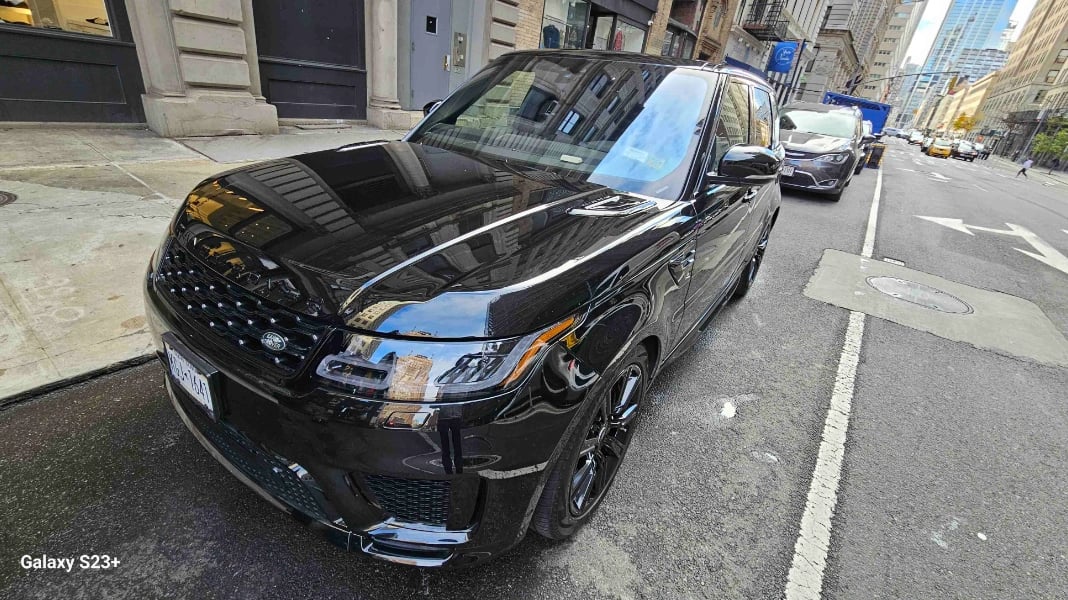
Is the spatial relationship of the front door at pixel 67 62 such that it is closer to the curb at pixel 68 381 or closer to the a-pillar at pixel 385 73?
the a-pillar at pixel 385 73

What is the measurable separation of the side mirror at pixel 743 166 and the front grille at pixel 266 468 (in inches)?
85.6

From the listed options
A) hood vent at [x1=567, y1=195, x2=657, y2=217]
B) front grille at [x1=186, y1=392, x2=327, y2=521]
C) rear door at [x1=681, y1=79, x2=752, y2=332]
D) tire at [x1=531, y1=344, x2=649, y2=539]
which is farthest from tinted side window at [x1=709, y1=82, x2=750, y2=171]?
front grille at [x1=186, y1=392, x2=327, y2=521]

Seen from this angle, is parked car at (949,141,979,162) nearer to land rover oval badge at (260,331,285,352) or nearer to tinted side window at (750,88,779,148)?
tinted side window at (750,88,779,148)

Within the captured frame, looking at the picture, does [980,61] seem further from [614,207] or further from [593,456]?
[593,456]

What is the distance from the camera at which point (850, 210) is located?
30.3 ft

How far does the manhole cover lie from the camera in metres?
4.98

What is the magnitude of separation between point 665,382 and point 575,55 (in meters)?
2.11

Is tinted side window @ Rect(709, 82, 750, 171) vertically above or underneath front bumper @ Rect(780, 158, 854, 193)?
above

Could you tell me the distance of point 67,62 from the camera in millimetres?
6074

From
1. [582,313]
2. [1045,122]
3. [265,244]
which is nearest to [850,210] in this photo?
[582,313]

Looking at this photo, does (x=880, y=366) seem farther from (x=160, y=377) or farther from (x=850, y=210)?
(x=850, y=210)

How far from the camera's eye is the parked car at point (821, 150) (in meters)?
9.21

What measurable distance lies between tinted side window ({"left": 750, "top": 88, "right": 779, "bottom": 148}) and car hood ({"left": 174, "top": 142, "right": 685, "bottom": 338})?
5.87 ft

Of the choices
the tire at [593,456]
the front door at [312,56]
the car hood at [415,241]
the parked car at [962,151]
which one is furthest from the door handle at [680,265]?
the parked car at [962,151]
